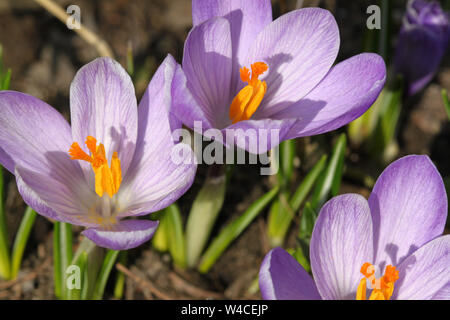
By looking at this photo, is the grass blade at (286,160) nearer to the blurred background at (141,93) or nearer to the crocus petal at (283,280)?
the blurred background at (141,93)

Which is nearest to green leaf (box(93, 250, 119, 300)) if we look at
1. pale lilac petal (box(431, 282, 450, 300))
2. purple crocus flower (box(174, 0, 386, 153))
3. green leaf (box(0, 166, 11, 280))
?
green leaf (box(0, 166, 11, 280))

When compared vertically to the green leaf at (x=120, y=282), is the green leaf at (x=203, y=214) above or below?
above

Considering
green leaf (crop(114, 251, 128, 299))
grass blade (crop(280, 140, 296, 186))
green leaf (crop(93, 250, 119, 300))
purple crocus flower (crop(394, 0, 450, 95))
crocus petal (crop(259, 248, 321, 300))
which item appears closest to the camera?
crocus petal (crop(259, 248, 321, 300))

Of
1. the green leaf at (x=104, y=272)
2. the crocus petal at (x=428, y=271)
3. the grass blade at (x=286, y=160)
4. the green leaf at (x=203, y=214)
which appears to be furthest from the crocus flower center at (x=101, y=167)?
the crocus petal at (x=428, y=271)

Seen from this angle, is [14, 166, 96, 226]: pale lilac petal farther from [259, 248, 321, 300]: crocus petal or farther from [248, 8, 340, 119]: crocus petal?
[248, 8, 340, 119]: crocus petal

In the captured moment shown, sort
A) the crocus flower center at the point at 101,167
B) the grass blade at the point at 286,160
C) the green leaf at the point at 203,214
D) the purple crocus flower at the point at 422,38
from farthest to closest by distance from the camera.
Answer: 1. the purple crocus flower at the point at 422,38
2. the grass blade at the point at 286,160
3. the green leaf at the point at 203,214
4. the crocus flower center at the point at 101,167

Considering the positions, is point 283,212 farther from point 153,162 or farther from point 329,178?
point 153,162
